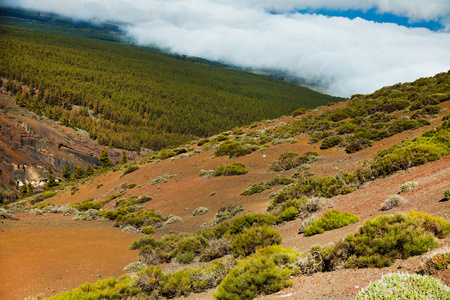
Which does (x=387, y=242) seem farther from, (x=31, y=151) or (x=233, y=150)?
(x=31, y=151)

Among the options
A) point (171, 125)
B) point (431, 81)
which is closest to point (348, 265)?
point (431, 81)

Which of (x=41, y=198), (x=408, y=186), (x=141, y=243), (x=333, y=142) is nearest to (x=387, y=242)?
(x=408, y=186)

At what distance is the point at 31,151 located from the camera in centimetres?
5831

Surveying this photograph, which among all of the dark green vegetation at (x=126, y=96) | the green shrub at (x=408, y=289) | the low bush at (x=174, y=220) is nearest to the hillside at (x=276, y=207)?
the low bush at (x=174, y=220)

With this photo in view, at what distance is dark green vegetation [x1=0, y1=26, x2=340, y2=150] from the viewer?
88812mm

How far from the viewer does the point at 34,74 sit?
93.8 m

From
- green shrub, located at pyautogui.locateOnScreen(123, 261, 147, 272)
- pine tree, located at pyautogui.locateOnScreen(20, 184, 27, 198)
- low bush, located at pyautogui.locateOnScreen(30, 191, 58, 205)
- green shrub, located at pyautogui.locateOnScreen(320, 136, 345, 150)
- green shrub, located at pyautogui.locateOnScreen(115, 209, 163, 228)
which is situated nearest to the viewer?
green shrub, located at pyautogui.locateOnScreen(123, 261, 147, 272)

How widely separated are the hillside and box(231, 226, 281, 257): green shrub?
0.25 m

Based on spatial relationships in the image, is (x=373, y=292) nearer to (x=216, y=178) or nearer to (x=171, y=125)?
(x=216, y=178)

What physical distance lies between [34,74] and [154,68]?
57.6 meters

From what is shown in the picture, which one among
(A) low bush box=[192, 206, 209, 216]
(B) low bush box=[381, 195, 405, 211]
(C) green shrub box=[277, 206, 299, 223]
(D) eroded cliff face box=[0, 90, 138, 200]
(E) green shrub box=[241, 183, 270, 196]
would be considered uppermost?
(B) low bush box=[381, 195, 405, 211]

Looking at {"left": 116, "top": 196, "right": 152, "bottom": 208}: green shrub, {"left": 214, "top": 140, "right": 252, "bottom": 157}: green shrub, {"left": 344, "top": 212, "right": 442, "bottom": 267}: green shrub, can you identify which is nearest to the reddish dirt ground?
{"left": 344, "top": 212, "right": 442, "bottom": 267}: green shrub

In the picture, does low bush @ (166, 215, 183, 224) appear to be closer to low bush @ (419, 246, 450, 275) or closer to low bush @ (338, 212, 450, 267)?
low bush @ (338, 212, 450, 267)

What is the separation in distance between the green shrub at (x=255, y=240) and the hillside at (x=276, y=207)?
0.81 feet
